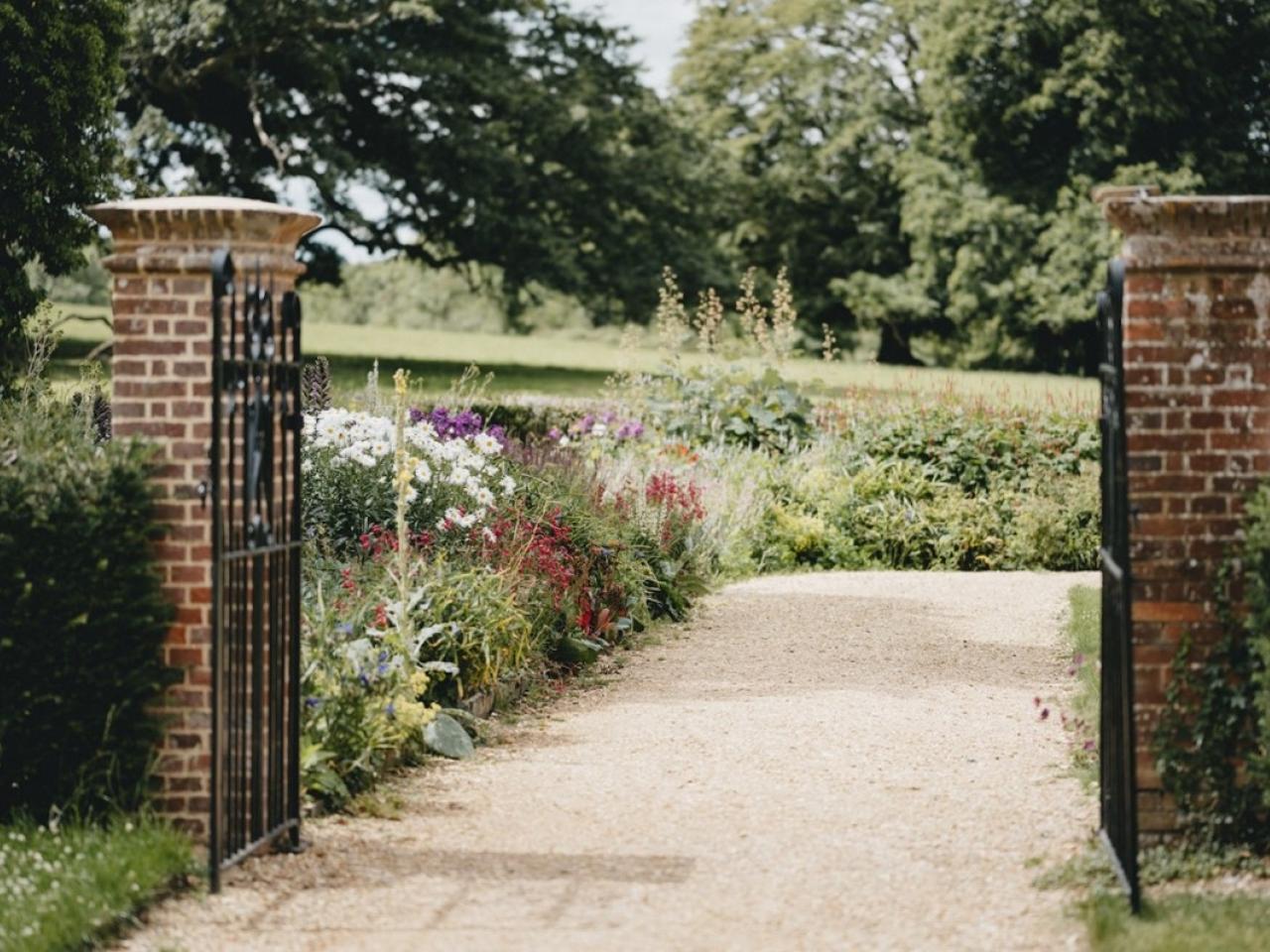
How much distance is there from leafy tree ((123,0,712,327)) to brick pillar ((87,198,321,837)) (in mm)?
19600

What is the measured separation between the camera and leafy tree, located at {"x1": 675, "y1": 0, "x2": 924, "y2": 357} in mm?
37250

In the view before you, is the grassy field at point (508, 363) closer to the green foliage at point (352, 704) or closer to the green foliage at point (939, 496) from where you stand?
the green foliage at point (939, 496)

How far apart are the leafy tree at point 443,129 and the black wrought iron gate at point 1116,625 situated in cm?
2028

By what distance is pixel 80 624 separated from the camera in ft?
15.1

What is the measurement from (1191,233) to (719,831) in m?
2.49

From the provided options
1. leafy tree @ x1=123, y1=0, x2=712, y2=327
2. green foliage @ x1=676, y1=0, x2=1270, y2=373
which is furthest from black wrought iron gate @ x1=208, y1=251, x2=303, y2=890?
green foliage @ x1=676, y1=0, x2=1270, y2=373

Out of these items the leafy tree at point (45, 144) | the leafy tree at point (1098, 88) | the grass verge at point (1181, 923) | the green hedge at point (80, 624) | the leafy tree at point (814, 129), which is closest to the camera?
the grass verge at point (1181, 923)

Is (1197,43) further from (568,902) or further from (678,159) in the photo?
(568,902)

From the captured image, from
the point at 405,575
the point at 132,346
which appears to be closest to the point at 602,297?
the point at 405,575

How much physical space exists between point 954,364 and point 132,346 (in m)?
36.5

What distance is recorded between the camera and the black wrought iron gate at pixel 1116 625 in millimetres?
4277

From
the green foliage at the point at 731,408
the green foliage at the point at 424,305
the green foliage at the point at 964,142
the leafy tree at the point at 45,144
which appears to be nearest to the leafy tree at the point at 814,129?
the green foliage at the point at 964,142

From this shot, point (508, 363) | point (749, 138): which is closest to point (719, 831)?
point (508, 363)

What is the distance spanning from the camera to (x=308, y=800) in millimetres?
5434
